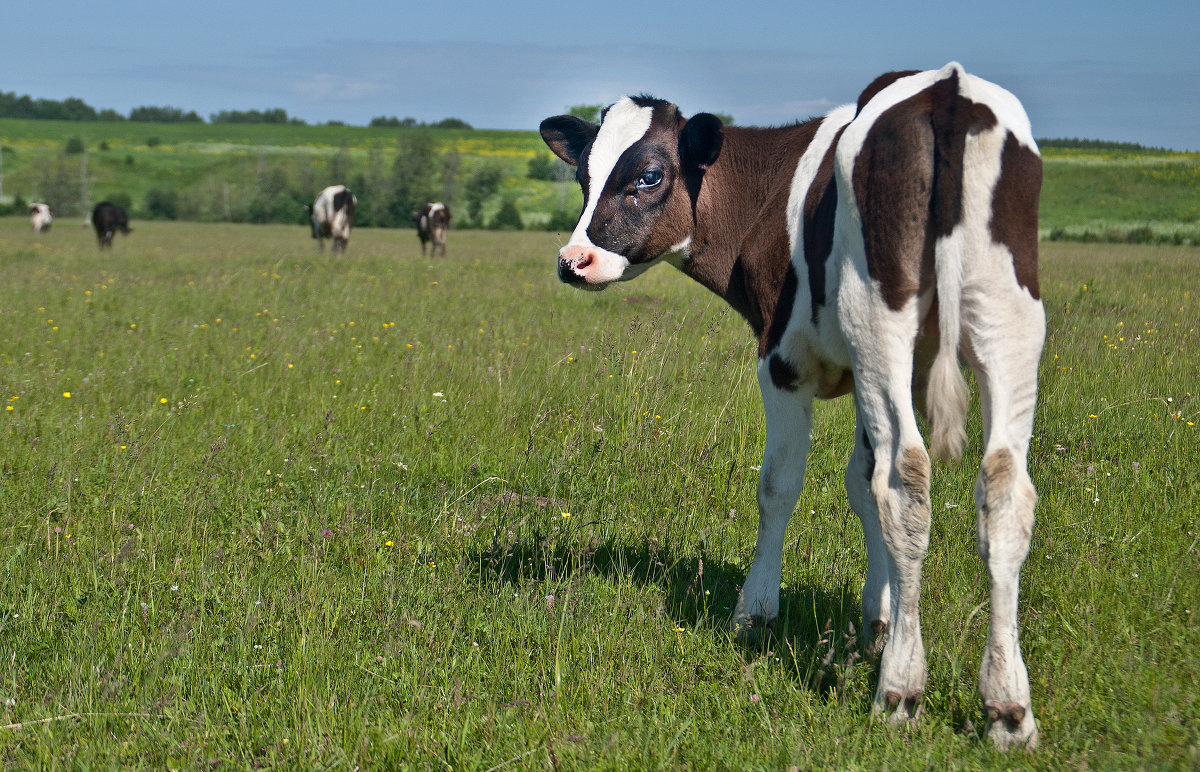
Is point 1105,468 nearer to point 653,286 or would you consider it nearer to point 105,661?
point 105,661

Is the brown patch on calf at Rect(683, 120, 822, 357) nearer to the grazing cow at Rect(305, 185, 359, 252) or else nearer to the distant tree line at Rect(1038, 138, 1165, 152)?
the grazing cow at Rect(305, 185, 359, 252)

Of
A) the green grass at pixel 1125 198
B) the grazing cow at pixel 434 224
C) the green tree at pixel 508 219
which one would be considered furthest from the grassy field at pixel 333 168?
the grazing cow at pixel 434 224

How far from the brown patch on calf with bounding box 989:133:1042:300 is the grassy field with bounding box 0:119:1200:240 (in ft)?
109

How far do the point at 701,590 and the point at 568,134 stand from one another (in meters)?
2.52

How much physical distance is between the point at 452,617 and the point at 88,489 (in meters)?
2.55

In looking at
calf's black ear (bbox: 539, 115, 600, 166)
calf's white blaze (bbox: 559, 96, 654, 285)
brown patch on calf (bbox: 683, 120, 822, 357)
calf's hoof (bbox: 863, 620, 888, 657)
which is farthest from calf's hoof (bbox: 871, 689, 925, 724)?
calf's black ear (bbox: 539, 115, 600, 166)

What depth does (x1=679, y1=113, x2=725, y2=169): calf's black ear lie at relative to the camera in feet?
13.2

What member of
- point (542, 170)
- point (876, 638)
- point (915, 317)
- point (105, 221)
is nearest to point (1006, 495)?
point (915, 317)

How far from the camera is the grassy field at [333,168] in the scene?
49000mm

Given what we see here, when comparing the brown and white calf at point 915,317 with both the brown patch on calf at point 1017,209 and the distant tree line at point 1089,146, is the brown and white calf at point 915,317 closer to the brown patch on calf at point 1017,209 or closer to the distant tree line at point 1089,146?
the brown patch on calf at point 1017,209

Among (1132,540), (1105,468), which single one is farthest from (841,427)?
(1132,540)

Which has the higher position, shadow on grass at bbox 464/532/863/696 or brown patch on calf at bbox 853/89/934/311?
brown patch on calf at bbox 853/89/934/311

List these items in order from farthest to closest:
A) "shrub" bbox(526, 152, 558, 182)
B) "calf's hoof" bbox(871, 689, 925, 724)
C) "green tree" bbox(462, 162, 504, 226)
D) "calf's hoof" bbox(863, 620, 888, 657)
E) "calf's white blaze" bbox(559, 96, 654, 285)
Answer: "shrub" bbox(526, 152, 558, 182) < "green tree" bbox(462, 162, 504, 226) < "calf's white blaze" bbox(559, 96, 654, 285) < "calf's hoof" bbox(863, 620, 888, 657) < "calf's hoof" bbox(871, 689, 925, 724)

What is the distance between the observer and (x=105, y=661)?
3.12 metres
